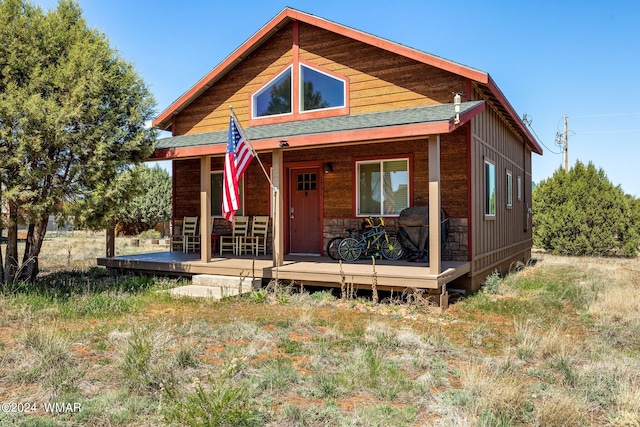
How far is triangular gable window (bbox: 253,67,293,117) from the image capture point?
10.7 m

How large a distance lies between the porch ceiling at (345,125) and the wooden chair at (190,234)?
231cm

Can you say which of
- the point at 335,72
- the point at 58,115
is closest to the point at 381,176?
the point at 335,72

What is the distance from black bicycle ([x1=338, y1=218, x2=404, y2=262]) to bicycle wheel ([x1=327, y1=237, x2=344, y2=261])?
1.28 ft

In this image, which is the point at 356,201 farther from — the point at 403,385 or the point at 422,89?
the point at 403,385

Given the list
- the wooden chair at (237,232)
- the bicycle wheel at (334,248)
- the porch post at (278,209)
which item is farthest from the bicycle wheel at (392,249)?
the wooden chair at (237,232)

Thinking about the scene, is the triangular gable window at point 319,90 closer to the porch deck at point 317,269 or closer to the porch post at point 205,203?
the porch post at point 205,203

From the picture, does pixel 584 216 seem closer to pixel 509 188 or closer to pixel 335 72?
pixel 509 188

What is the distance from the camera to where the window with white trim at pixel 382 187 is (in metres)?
9.63

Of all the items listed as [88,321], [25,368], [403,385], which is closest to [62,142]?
[88,321]

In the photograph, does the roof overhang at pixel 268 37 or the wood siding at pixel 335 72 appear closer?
A: the roof overhang at pixel 268 37

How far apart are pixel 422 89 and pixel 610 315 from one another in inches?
210

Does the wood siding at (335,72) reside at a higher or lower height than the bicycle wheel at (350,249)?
higher

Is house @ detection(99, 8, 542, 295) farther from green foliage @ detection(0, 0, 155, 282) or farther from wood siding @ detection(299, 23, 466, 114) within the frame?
green foliage @ detection(0, 0, 155, 282)

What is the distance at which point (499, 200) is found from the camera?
11203 mm
